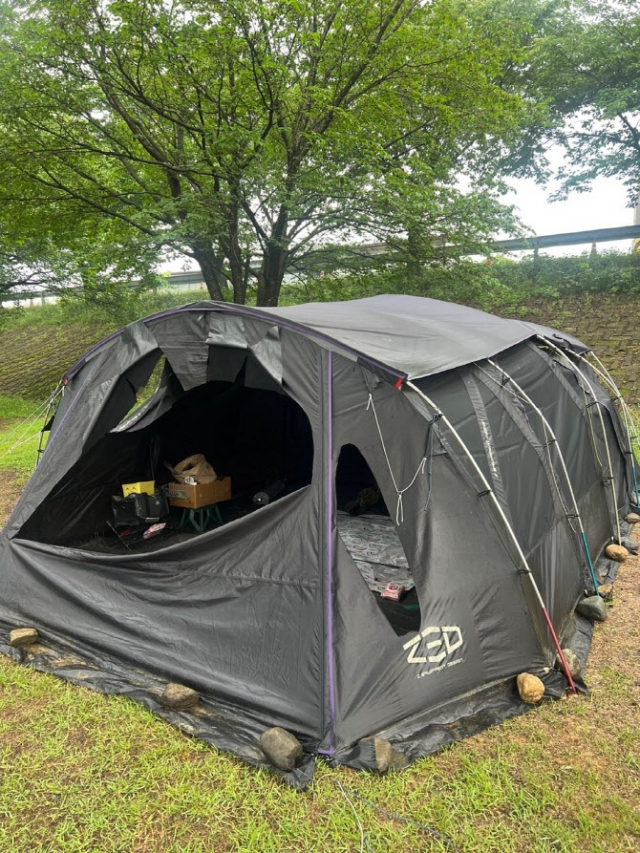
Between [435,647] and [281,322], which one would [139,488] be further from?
[435,647]

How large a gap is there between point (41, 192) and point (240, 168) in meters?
3.15

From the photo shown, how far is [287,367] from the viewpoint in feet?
10.5

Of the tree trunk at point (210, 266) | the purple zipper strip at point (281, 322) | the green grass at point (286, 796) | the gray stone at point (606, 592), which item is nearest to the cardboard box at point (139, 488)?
the purple zipper strip at point (281, 322)

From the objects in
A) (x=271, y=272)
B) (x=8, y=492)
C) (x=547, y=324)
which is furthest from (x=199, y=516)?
(x=547, y=324)

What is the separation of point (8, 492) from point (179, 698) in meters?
5.04

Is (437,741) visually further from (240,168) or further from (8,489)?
(240,168)

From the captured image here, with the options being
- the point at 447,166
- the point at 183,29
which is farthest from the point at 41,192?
the point at 447,166

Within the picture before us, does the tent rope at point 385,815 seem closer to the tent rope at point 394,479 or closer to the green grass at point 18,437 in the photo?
the tent rope at point 394,479

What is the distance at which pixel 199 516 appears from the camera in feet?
16.8

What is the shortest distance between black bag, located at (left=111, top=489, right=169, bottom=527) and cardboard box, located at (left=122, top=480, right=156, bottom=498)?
0.13 ft

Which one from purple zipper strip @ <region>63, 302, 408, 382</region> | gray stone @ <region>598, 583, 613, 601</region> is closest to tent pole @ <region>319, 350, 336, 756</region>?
purple zipper strip @ <region>63, 302, 408, 382</region>

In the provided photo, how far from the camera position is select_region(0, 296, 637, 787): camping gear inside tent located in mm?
2652

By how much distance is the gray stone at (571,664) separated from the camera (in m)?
2.98

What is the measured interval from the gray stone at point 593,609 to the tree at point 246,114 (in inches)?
207
